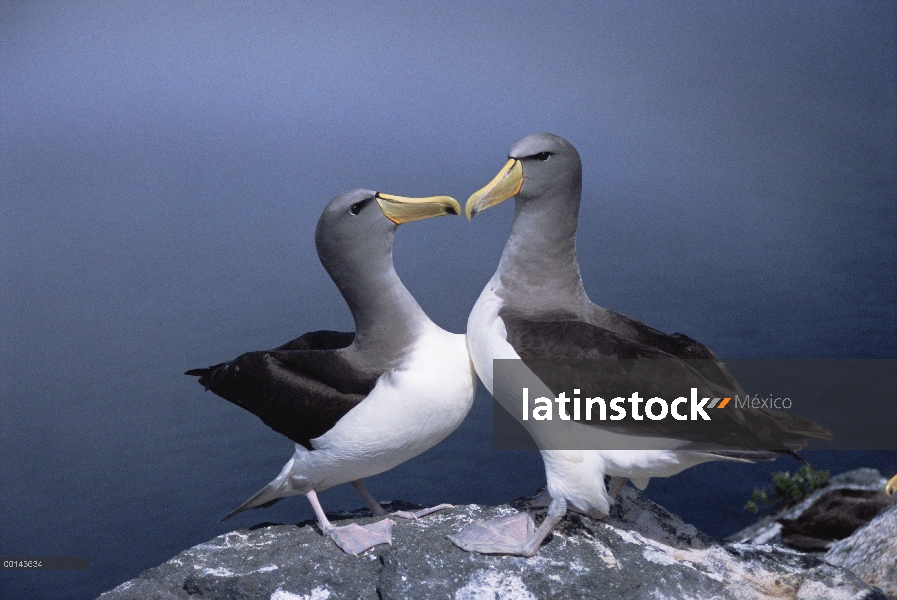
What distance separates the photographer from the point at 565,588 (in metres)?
3.10

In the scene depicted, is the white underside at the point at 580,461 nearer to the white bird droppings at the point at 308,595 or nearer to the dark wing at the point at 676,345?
the dark wing at the point at 676,345

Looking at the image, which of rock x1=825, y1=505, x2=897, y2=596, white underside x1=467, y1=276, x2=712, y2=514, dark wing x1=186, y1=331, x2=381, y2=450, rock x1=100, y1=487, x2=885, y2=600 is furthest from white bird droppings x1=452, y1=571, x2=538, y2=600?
rock x1=825, y1=505, x2=897, y2=596

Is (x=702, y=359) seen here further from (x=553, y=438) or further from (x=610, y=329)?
(x=553, y=438)

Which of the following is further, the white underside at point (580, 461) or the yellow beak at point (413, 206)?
the yellow beak at point (413, 206)

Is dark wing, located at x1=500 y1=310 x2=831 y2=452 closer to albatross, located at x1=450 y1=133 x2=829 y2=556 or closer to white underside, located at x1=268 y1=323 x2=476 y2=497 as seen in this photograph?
albatross, located at x1=450 y1=133 x2=829 y2=556

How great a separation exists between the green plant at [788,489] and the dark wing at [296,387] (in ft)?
13.9

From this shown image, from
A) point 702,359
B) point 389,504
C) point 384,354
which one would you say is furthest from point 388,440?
point 702,359

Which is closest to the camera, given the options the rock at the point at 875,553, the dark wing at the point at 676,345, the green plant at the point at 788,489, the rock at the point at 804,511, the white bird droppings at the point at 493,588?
the white bird droppings at the point at 493,588

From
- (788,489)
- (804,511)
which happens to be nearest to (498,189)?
(804,511)

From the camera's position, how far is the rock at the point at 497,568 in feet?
10.2

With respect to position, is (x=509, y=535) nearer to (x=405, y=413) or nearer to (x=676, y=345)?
(x=405, y=413)

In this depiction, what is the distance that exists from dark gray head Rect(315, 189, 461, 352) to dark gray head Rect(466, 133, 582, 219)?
14cm

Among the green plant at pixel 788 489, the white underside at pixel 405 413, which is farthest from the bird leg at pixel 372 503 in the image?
the green plant at pixel 788 489

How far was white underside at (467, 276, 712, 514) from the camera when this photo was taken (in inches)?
121
